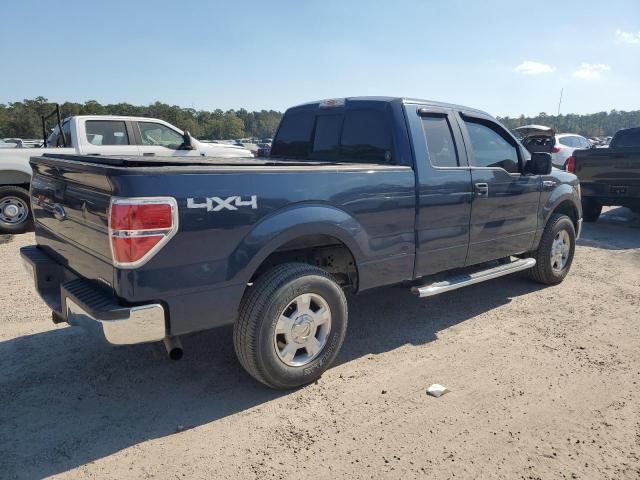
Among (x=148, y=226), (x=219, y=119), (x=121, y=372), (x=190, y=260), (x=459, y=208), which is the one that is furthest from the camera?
(x=219, y=119)

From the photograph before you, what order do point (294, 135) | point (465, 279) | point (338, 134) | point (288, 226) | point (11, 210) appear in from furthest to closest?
point (11, 210) < point (294, 135) < point (338, 134) < point (465, 279) < point (288, 226)

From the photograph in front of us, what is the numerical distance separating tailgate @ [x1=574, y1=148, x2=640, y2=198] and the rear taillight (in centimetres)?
852

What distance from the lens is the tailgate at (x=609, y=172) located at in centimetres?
835

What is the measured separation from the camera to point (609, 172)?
8695 mm

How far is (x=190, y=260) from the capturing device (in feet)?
8.79

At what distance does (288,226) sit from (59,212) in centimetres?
157

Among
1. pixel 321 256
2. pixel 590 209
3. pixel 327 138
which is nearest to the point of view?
pixel 321 256

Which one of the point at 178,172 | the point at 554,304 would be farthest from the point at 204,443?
the point at 554,304

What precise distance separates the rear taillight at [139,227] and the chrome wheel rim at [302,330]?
96 centimetres

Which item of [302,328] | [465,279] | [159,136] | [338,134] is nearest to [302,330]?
[302,328]

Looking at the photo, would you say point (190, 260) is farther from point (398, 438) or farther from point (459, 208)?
point (459, 208)

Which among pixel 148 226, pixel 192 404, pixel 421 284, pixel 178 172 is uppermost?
pixel 178 172

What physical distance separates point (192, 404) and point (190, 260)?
3.48ft

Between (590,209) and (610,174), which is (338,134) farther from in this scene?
(590,209)
